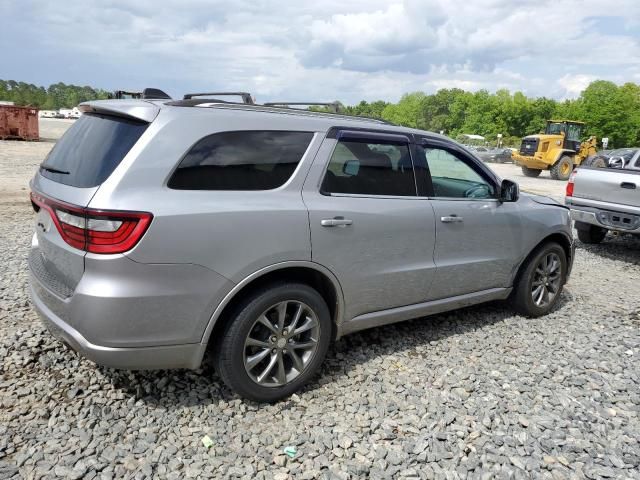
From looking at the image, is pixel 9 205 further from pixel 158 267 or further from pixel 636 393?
pixel 636 393

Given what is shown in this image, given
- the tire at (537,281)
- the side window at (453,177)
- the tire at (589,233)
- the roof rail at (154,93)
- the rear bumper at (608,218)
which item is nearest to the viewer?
the roof rail at (154,93)

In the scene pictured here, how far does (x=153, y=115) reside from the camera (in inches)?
110

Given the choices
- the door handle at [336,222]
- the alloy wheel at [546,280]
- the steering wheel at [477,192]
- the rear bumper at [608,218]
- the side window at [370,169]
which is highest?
the side window at [370,169]

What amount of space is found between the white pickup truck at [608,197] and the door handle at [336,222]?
5.73 metres

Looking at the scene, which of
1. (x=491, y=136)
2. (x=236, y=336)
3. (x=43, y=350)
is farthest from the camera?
(x=491, y=136)

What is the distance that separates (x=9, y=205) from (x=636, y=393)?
983 cm

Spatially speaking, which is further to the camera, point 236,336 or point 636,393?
point 636,393

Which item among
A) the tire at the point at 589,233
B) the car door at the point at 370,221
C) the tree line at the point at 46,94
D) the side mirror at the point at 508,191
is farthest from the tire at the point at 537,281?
the tree line at the point at 46,94

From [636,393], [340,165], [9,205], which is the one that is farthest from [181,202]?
[9,205]

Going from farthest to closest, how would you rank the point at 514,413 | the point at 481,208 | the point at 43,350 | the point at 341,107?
the point at 341,107 → the point at 481,208 → the point at 43,350 → the point at 514,413

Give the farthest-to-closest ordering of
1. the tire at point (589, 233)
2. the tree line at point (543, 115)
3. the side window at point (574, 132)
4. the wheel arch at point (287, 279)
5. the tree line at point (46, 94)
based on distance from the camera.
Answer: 1. the tree line at point (46, 94)
2. the tree line at point (543, 115)
3. the side window at point (574, 132)
4. the tire at point (589, 233)
5. the wheel arch at point (287, 279)

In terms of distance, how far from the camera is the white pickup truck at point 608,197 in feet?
23.8

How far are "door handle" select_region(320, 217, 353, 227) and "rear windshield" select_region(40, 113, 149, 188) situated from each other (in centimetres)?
116

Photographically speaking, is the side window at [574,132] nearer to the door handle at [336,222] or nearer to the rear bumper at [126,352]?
the door handle at [336,222]
